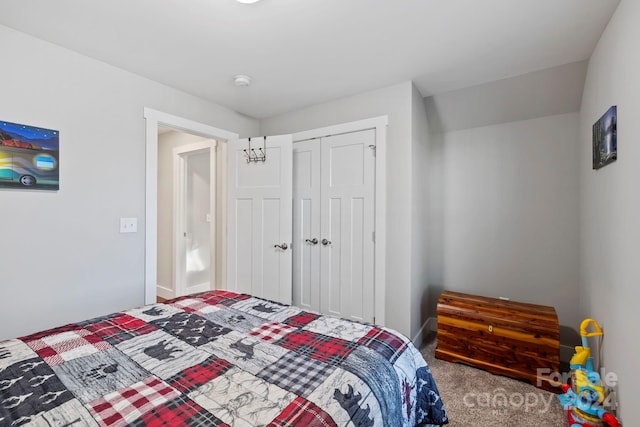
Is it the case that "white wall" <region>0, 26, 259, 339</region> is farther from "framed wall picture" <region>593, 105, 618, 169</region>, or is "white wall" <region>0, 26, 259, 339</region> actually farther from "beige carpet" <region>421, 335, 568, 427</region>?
"framed wall picture" <region>593, 105, 618, 169</region>

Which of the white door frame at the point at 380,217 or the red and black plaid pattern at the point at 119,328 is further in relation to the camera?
the white door frame at the point at 380,217

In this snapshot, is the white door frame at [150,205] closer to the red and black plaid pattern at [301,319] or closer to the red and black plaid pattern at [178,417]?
the red and black plaid pattern at [301,319]

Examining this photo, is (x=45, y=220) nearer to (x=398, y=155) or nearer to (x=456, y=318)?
(x=398, y=155)

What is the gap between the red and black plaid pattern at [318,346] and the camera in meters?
1.26

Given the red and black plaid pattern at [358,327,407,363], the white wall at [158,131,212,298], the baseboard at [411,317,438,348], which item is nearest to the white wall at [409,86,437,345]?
the baseboard at [411,317,438,348]

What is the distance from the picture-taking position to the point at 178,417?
0.88 m

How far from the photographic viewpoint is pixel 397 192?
2688 mm

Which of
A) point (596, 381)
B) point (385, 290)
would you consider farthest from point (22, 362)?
point (596, 381)

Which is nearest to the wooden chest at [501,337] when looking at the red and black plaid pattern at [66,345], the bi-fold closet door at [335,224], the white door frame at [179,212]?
the bi-fold closet door at [335,224]

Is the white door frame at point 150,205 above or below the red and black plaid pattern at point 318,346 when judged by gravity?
above

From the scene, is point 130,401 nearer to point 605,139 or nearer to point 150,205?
point 150,205

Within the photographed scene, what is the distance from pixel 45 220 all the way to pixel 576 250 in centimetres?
421

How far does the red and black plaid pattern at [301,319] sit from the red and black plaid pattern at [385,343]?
0.35 m

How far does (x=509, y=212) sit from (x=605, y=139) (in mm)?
1264
